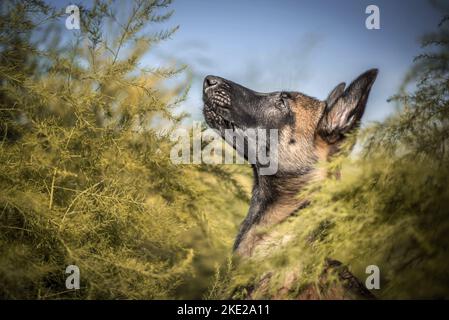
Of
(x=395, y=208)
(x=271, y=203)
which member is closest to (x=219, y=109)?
(x=271, y=203)

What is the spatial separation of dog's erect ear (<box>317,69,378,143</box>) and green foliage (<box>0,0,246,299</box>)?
4.97 feet

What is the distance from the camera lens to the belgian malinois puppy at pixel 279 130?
4.11 m

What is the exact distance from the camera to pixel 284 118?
14.5 feet

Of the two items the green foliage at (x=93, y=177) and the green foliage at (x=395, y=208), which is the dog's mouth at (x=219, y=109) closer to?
the green foliage at (x=93, y=177)

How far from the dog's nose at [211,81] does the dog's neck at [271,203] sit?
1099mm

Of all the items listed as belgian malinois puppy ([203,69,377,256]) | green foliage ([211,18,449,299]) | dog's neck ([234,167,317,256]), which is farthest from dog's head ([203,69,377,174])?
green foliage ([211,18,449,299])

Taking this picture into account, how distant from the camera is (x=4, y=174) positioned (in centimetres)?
317

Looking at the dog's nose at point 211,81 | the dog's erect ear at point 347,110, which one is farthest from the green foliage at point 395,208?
the dog's nose at point 211,81

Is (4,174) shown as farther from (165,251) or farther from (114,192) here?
(165,251)

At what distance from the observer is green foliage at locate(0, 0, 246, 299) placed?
9.96ft

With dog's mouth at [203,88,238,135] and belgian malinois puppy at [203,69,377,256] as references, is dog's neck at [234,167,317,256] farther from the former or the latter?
dog's mouth at [203,88,238,135]
